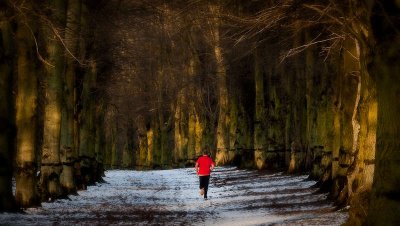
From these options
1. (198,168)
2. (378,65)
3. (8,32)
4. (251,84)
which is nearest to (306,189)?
(198,168)

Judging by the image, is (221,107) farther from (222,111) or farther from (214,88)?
(214,88)

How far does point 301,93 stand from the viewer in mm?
38688

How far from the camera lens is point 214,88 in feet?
178

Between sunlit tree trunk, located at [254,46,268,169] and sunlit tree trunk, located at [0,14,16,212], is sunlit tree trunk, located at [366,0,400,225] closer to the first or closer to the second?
sunlit tree trunk, located at [0,14,16,212]

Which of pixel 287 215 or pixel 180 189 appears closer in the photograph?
pixel 287 215

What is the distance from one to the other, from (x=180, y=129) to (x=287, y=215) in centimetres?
4524

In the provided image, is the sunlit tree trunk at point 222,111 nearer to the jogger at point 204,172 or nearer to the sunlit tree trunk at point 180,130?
the sunlit tree trunk at point 180,130

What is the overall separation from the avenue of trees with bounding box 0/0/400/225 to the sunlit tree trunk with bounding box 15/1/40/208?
0.03m

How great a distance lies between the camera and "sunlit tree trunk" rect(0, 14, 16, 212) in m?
17.6

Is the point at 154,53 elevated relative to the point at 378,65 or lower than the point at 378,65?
elevated

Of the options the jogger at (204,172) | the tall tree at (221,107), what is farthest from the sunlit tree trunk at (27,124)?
the tall tree at (221,107)

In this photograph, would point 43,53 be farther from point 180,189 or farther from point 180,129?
point 180,129

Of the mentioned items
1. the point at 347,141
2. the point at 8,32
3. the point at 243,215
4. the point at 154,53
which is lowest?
the point at 243,215

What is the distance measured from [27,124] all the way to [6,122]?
217cm
